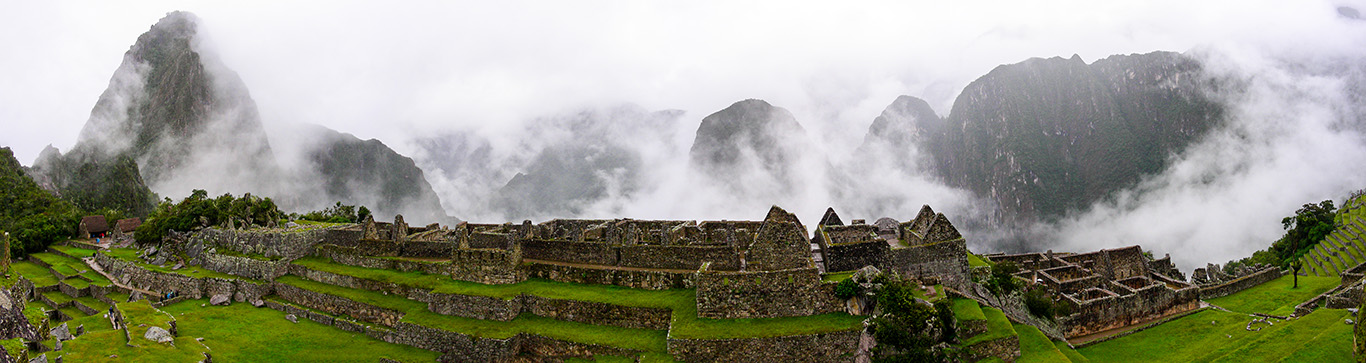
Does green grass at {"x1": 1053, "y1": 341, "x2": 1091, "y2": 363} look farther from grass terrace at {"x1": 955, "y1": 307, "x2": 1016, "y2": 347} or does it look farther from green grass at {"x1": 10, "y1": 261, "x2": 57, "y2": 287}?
green grass at {"x1": 10, "y1": 261, "x2": 57, "y2": 287}

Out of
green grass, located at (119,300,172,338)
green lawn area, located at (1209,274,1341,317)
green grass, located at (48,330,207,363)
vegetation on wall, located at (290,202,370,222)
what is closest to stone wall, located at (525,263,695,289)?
green grass, located at (48,330,207,363)

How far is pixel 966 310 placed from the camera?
15.8m

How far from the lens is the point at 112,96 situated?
103500 millimetres

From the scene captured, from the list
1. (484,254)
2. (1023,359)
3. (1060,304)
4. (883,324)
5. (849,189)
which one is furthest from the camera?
(849,189)

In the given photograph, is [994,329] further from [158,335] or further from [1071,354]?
[158,335]

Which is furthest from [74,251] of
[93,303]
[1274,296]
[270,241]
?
[1274,296]

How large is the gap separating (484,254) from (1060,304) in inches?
776

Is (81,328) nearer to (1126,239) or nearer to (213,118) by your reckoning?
(213,118)

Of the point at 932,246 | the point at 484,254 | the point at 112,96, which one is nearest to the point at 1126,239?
the point at 932,246

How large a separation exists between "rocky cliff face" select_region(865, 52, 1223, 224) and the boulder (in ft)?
393

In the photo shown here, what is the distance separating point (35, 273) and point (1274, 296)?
60.4 m

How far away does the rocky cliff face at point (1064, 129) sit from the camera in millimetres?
110812

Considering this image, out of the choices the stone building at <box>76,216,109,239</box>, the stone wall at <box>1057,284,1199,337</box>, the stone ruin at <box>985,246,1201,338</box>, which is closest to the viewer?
the stone wall at <box>1057,284,1199,337</box>

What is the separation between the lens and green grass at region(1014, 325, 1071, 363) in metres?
15.0
